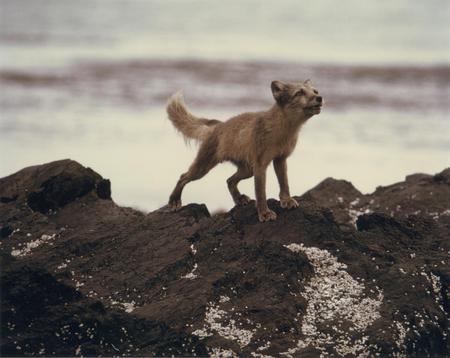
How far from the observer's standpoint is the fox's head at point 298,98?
38.9ft

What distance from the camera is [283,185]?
12.1 m

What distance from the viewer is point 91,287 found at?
35.5 feet

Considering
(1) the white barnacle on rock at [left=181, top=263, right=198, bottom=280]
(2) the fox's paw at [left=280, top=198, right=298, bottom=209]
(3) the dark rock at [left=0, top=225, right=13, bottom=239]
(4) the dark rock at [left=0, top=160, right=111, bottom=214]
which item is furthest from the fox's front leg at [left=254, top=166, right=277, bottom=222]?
(3) the dark rock at [left=0, top=225, right=13, bottom=239]

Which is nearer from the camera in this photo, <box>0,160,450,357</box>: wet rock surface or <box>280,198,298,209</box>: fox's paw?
<box>0,160,450,357</box>: wet rock surface

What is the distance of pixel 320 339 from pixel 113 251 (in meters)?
2.58

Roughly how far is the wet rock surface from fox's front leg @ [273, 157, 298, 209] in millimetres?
126

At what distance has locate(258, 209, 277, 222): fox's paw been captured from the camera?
11711 mm

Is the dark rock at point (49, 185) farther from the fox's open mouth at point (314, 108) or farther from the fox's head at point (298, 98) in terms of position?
the fox's open mouth at point (314, 108)

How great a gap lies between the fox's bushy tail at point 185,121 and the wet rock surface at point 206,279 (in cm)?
149

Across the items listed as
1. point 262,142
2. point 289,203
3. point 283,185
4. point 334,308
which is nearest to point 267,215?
point 289,203

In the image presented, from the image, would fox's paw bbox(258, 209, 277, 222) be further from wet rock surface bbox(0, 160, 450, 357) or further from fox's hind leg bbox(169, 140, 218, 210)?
fox's hind leg bbox(169, 140, 218, 210)

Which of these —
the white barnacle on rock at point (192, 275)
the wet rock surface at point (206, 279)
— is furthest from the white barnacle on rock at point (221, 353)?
the white barnacle on rock at point (192, 275)

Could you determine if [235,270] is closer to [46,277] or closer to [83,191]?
[46,277]

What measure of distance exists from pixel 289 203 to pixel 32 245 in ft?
9.28
